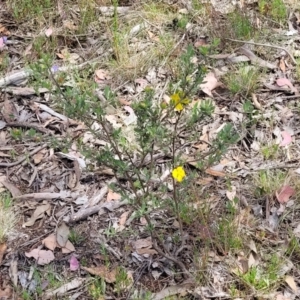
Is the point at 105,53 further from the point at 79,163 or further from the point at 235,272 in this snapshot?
the point at 235,272

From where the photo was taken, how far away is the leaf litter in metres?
2.61

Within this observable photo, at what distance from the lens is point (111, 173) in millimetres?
3020

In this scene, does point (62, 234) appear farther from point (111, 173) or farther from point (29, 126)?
point (29, 126)

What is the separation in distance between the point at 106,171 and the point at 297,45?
1548mm

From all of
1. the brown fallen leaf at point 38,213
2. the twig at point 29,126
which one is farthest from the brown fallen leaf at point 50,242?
the twig at point 29,126

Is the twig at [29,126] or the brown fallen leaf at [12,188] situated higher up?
the twig at [29,126]

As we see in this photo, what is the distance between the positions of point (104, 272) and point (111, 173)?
0.61 meters

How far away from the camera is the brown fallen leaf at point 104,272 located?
255 cm

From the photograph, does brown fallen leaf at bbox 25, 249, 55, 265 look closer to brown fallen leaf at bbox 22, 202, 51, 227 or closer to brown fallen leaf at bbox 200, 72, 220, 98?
brown fallen leaf at bbox 22, 202, 51, 227

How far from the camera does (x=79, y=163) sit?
3.09 m

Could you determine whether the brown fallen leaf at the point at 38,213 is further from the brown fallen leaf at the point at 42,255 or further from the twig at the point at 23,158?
the twig at the point at 23,158

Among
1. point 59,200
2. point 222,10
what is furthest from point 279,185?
point 222,10

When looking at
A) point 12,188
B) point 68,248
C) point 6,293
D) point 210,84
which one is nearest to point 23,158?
point 12,188

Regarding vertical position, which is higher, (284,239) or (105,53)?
(105,53)
